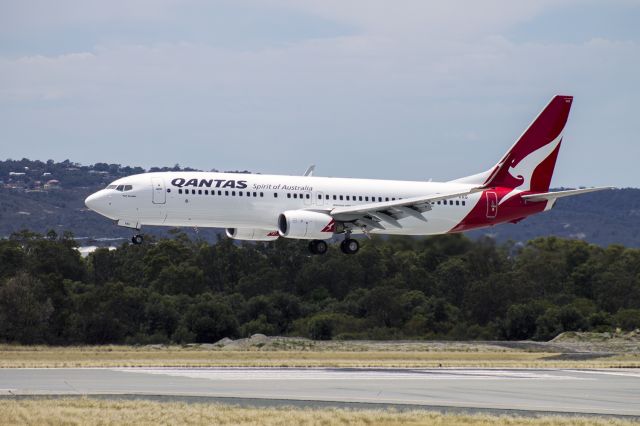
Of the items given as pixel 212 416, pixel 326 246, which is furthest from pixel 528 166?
pixel 212 416

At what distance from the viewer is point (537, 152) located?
6425cm

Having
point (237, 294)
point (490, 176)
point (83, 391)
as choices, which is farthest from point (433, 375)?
point (237, 294)

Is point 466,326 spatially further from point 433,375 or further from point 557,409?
point 557,409

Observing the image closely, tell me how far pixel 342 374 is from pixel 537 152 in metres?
27.8

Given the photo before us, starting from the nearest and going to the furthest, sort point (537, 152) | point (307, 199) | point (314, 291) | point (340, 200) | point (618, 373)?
1. point (618, 373)
2. point (307, 199)
3. point (340, 200)
4. point (537, 152)
5. point (314, 291)

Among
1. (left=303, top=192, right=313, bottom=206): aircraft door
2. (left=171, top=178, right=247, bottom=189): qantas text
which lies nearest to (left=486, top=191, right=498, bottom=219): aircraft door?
(left=303, top=192, right=313, bottom=206): aircraft door

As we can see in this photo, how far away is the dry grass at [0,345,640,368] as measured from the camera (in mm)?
47812

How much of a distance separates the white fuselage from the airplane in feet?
0.15

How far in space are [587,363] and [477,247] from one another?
17.9 m

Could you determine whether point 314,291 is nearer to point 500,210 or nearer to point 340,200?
point 500,210

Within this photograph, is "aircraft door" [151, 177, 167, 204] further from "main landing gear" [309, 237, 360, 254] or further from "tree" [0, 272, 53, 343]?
"tree" [0, 272, 53, 343]

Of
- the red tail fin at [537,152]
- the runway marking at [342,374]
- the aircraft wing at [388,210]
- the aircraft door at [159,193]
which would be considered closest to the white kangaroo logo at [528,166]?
the red tail fin at [537,152]

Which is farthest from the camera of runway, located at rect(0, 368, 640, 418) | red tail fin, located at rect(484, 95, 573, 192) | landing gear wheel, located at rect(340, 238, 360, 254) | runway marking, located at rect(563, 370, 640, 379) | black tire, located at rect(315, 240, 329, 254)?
red tail fin, located at rect(484, 95, 573, 192)

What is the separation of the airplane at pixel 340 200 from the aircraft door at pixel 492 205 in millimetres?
52
